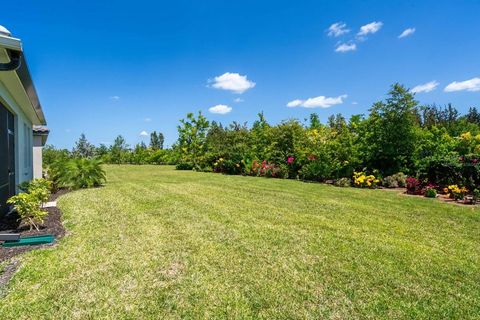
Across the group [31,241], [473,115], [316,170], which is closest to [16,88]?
[31,241]

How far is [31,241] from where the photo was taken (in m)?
4.07

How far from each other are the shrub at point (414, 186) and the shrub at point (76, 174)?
10389mm

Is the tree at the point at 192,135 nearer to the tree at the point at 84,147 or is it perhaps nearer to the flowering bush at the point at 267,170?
the flowering bush at the point at 267,170

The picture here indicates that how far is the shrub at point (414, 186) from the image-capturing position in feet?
28.5

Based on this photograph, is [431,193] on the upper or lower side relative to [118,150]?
lower

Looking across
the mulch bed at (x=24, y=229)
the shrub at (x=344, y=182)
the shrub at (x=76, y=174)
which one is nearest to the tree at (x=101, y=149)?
the shrub at (x=76, y=174)

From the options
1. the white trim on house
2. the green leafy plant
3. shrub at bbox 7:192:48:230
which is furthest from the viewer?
the green leafy plant

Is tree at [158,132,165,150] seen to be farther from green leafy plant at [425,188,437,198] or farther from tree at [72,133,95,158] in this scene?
green leafy plant at [425,188,437,198]

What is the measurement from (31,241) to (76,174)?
6.32 meters

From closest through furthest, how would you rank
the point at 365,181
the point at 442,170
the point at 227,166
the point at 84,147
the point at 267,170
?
the point at 442,170 → the point at 365,181 → the point at 267,170 → the point at 227,166 → the point at 84,147

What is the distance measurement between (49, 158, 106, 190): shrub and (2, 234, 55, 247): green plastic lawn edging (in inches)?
239

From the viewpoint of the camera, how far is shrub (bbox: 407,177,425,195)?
869 centimetres

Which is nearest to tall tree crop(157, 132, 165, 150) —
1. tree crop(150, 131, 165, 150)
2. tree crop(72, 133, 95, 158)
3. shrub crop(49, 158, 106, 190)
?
tree crop(150, 131, 165, 150)

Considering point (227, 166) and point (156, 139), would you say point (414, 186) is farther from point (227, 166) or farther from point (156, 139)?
point (156, 139)
